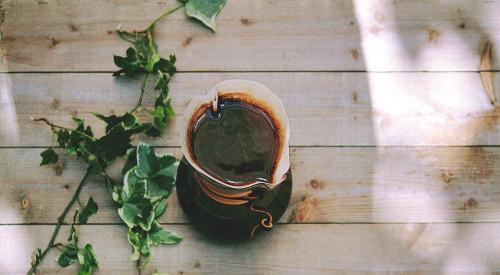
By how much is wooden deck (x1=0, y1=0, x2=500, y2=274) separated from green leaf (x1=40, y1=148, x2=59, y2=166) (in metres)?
0.04

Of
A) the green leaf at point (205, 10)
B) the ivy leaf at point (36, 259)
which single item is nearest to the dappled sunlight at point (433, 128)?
the green leaf at point (205, 10)

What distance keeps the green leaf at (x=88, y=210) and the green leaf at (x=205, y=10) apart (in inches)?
15.7

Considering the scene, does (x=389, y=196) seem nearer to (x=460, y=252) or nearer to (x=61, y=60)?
(x=460, y=252)

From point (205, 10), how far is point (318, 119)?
31 centimetres

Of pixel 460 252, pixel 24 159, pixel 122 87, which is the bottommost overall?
pixel 460 252

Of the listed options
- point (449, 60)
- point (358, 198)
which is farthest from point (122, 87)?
point (449, 60)

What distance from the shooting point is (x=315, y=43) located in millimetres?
1180

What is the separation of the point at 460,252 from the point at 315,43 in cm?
48

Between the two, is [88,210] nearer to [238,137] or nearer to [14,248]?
[14,248]

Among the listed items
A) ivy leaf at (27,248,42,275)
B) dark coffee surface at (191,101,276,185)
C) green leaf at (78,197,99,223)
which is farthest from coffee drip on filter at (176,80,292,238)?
ivy leaf at (27,248,42,275)

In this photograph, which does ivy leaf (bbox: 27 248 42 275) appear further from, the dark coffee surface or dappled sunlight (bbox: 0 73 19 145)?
the dark coffee surface

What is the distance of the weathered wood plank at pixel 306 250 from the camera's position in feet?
3.67

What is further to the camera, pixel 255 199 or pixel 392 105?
pixel 392 105

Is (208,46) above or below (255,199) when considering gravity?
above
